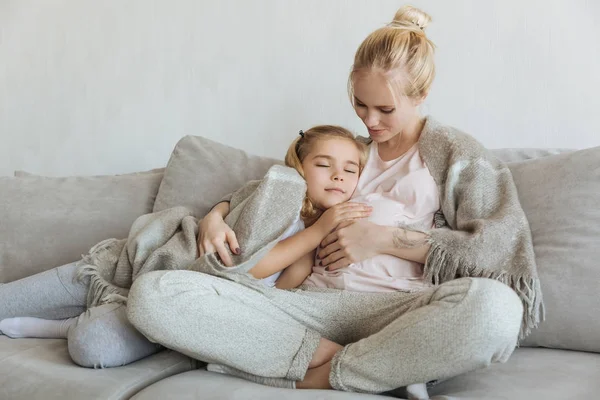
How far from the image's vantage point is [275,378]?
48.8 inches

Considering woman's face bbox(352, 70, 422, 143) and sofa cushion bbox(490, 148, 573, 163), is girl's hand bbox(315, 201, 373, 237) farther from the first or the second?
sofa cushion bbox(490, 148, 573, 163)

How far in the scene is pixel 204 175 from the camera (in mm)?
1811

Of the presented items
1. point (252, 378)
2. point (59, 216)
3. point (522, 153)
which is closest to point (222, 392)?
point (252, 378)

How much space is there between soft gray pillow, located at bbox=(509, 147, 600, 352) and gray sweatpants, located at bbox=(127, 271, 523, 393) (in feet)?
0.88

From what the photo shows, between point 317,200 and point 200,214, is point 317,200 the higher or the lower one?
the higher one

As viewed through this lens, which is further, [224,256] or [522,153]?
[522,153]

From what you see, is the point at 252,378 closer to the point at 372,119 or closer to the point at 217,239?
the point at 217,239

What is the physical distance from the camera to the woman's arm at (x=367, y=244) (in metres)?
1.43

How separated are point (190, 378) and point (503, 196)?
0.80 meters

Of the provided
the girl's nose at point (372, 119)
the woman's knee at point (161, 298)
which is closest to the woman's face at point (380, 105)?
the girl's nose at point (372, 119)

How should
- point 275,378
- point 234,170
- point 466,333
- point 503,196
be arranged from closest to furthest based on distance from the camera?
point 466,333 → point 275,378 → point 503,196 → point 234,170

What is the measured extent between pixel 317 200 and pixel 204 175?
38 cm

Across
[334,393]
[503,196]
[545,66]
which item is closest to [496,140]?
[545,66]

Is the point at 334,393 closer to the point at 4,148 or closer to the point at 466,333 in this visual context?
the point at 466,333
